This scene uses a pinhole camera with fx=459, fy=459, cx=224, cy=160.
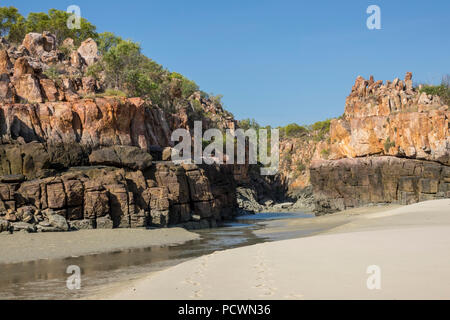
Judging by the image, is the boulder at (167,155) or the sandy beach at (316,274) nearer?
the sandy beach at (316,274)

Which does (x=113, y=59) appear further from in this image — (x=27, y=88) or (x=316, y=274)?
(x=316, y=274)

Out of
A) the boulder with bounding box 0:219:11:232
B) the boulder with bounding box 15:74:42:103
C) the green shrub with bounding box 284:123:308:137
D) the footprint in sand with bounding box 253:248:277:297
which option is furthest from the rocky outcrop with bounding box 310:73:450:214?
the green shrub with bounding box 284:123:308:137

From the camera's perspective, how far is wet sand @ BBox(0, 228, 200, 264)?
65.2ft

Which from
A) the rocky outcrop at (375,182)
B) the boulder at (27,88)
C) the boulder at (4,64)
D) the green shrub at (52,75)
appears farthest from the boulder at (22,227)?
the rocky outcrop at (375,182)

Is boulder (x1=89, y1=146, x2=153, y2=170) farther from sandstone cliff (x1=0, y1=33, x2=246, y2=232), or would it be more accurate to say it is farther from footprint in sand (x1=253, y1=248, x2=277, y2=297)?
footprint in sand (x1=253, y1=248, x2=277, y2=297)

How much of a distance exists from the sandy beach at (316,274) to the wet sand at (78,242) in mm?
9335

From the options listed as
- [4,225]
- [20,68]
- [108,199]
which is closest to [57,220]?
[4,225]

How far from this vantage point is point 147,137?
139 feet

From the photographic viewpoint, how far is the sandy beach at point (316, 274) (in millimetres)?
8211

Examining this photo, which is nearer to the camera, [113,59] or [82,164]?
[82,164]

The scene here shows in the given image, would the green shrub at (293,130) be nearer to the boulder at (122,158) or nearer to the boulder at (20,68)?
the boulder at (20,68)

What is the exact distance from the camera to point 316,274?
9828 millimetres

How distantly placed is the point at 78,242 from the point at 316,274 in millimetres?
16323

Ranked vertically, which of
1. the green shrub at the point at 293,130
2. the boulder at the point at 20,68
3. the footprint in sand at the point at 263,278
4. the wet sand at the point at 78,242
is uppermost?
the green shrub at the point at 293,130
